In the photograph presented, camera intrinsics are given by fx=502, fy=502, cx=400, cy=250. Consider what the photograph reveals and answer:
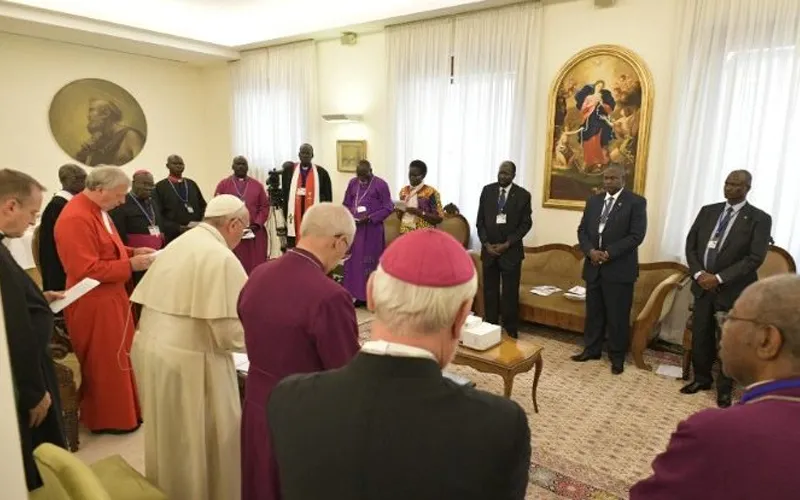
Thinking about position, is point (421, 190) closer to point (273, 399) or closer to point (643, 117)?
point (643, 117)

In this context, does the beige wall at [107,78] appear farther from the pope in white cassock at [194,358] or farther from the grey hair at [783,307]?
the grey hair at [783,307]

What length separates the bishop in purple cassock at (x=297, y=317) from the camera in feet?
5.92

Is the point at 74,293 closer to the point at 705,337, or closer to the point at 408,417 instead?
the point at 408,417

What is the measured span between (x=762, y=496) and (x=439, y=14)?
22.2 feet

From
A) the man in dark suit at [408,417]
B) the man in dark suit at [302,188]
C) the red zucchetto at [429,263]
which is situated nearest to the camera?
the man in dark suit at [408,417]

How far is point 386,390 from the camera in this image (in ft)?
3.36

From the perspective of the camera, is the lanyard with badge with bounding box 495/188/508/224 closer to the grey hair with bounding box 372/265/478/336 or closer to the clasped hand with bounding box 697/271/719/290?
the clasped hand with bounding box 697/271/719/290

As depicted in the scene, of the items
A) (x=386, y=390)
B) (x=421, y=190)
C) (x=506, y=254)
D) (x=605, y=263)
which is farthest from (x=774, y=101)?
(x=386, y=390)

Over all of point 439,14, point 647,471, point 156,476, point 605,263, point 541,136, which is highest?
point 439,14

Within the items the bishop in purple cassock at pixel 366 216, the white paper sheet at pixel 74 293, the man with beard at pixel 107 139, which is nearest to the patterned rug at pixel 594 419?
the bishop in purple cassock at pixel 366 216

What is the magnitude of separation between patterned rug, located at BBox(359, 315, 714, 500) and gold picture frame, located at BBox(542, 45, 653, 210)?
1.99m

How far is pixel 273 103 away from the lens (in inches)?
351

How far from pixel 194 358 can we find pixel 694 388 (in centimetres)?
422

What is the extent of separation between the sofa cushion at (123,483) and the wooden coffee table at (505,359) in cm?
225
